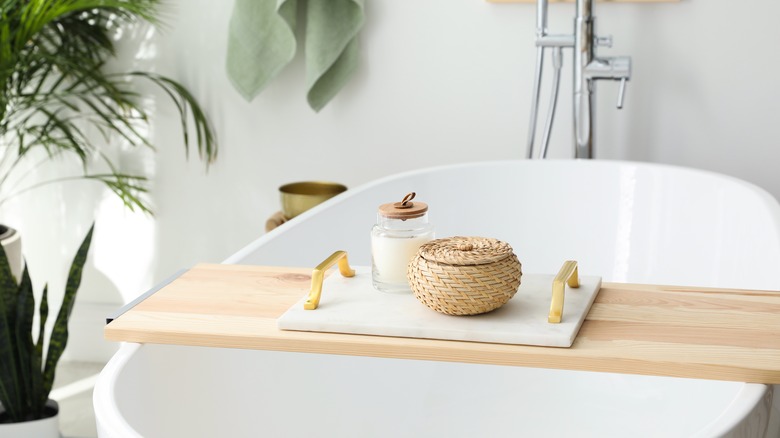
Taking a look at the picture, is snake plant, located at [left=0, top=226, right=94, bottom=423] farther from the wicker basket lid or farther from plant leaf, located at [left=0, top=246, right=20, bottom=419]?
the wicker basket lid

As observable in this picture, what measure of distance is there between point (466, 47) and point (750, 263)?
101 centimetres

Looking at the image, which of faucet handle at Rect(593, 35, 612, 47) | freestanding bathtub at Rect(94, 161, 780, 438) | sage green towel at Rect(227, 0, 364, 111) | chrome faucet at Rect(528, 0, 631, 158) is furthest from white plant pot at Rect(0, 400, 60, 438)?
faucet handle at Rect(593, 35, 612, 47)

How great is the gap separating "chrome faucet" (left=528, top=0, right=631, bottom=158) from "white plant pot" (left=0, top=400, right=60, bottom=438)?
126 centimetres

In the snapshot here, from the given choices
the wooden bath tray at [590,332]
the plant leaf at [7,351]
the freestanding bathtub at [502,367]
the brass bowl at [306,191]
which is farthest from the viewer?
the brass bowl at [306,191]

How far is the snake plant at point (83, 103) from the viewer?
2461 millimetres

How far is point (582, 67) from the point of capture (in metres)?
2.25

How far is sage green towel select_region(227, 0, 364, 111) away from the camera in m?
2.47

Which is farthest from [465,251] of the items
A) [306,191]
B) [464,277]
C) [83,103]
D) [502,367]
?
[83,103]

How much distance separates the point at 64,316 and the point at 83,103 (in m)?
0.95

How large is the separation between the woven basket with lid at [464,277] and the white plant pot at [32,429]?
1164mm

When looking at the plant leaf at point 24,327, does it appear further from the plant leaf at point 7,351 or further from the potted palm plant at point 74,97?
the potted palm plant at point 74,97

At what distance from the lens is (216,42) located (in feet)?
8.61

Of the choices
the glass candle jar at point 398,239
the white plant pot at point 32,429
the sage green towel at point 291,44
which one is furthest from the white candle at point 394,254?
the sage green towel at point 291,44

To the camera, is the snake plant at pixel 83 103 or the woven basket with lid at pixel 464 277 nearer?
the woven basket with lid at pixel 464 277
